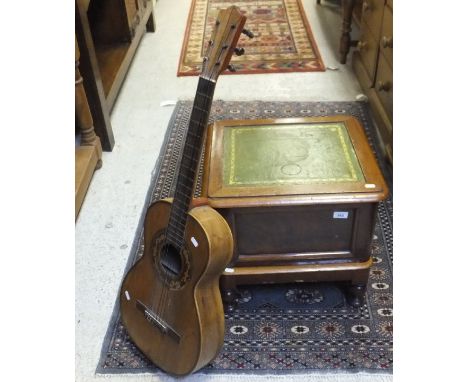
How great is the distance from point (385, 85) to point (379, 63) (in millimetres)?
194

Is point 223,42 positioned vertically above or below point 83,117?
above

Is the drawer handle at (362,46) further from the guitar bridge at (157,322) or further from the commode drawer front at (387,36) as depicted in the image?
the guitar bridge at (157,322)

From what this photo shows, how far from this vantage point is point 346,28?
2.67 metres

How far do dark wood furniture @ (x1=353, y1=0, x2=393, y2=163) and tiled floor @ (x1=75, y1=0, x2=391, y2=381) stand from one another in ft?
0.60

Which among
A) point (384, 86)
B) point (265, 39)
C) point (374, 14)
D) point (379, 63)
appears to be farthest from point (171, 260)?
point (265, 39)

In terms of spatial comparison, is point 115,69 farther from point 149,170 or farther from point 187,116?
point 149,170

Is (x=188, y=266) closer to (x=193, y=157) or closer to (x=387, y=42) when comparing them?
(x=193, y=157)

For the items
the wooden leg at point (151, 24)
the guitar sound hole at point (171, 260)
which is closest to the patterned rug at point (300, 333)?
the guitar sound hole at point (171, 260)

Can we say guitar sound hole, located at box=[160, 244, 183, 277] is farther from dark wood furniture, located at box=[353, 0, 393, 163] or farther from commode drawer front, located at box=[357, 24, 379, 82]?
commode drawer front, located at box=[357, 24, 379, 82]

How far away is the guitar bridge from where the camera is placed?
3.89 feet

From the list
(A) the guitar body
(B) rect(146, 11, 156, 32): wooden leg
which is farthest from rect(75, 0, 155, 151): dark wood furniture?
(A) the guitar body

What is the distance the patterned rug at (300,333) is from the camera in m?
1.27

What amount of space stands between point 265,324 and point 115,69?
5.51ft

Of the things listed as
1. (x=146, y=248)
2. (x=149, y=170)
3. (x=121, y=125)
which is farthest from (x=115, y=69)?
(x=146, y=248)
